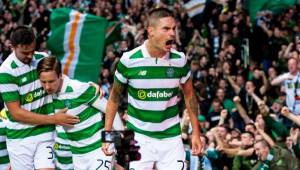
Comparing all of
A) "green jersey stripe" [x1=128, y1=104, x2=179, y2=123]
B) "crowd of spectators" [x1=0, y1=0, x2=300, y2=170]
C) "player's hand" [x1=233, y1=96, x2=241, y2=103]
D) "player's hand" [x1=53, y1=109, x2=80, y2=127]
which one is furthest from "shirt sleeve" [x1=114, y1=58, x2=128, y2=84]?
"player's hand" [x1=233, y1=96, x2=241, y2=103]

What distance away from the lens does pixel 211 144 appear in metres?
15.0

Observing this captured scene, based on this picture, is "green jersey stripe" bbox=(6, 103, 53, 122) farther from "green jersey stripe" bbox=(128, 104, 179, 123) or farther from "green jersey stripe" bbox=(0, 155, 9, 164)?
"green jersey stripe" bbox=(128, 104, 179, 123)

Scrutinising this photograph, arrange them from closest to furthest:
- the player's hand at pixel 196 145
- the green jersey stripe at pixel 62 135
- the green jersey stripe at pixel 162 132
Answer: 1. the player's hand at pixel 196 145
2. the green jersey stripe at pixel 162 132
3. the green jersey stripe at pixel 62 135

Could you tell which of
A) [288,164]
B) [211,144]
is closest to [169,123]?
[288,164]

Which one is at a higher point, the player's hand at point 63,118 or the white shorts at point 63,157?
the player's hand at point 63,118

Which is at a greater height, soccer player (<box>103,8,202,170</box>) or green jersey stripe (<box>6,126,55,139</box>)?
soccer player (<box>103,8,202,170</box>)

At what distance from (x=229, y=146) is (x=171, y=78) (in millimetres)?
5733

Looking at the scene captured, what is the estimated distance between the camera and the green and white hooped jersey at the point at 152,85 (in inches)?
371

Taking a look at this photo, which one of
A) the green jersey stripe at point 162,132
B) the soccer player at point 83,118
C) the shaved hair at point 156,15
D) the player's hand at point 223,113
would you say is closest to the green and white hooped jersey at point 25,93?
the soccer player at point 83,118

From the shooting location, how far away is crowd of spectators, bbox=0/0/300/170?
14.6 meters

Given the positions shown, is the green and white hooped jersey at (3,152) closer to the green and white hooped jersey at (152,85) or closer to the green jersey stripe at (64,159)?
the green jersey stripe at (64,159)

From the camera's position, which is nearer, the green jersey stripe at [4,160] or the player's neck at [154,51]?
the player's neck at [154,51]

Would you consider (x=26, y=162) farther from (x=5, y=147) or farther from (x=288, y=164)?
(x=288, y=164)

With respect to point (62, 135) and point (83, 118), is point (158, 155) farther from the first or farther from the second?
point (62, 135)
